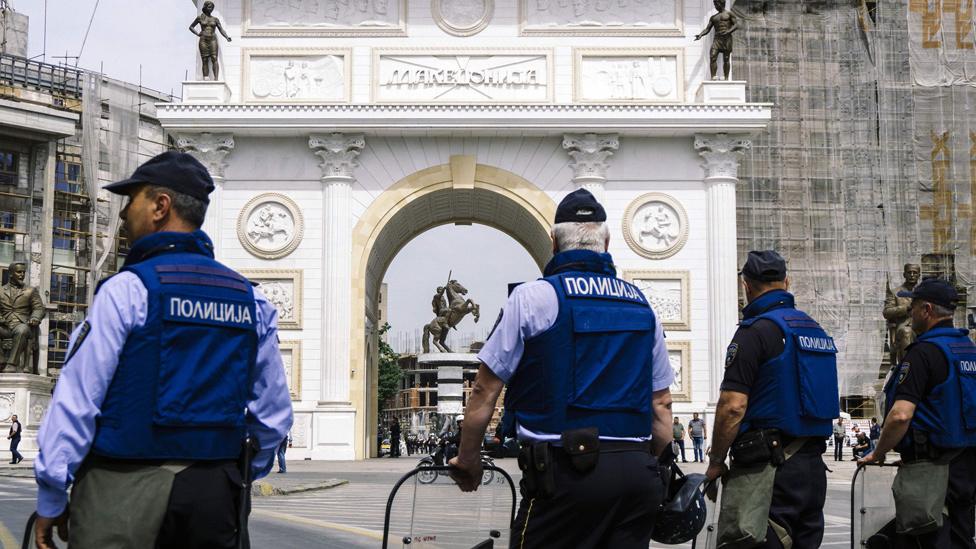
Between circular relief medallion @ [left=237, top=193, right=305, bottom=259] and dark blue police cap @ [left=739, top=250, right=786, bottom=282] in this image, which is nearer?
dark blue police cap @ [left=739, top=250, right=786, bottom=282]

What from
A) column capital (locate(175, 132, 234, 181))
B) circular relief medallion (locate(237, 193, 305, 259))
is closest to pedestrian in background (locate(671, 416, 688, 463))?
circular relief medallion (locate(237, 193, 305, 259))

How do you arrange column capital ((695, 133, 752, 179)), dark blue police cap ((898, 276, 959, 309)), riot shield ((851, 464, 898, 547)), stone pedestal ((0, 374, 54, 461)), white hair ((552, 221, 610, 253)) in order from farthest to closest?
column capital ((695, 133, 752, 179)) → stone pedestal ((0, 374, 54, 461)) → dark blue police cap ((898, 276, 959, 309)) → riot shield ((851, 464, 898, 547)) → white hair ((552, 221, 610, 253))

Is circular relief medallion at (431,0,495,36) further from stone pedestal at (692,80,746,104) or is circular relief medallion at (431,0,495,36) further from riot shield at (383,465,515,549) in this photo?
riot shield at (383,465,515,549)

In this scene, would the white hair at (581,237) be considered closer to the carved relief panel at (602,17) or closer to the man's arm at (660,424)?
the man's arm at (660,424)

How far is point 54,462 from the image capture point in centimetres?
424

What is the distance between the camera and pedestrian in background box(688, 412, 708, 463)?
104ft

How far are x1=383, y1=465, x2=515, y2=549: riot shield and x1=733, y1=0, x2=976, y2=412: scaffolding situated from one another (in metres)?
38.7

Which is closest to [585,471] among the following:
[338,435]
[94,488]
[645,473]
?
[645,473]

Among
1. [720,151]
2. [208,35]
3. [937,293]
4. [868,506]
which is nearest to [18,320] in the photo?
[208,35]

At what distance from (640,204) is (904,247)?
518 inches

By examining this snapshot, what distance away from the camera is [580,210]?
5594 mm

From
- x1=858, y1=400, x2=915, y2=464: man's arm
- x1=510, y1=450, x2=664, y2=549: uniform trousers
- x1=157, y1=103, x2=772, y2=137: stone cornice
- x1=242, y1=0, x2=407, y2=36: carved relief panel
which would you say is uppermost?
x1=242, y1=0, x2=407, y2=36: carved relief panel

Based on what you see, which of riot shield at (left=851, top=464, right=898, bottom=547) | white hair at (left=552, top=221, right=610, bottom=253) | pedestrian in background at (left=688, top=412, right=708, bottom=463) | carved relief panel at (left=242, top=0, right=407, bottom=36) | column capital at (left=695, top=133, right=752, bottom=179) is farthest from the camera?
carved relief panel at (left=242, top=0, right=407, bottom=36)

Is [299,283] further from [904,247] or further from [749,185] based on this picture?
[904,247]
